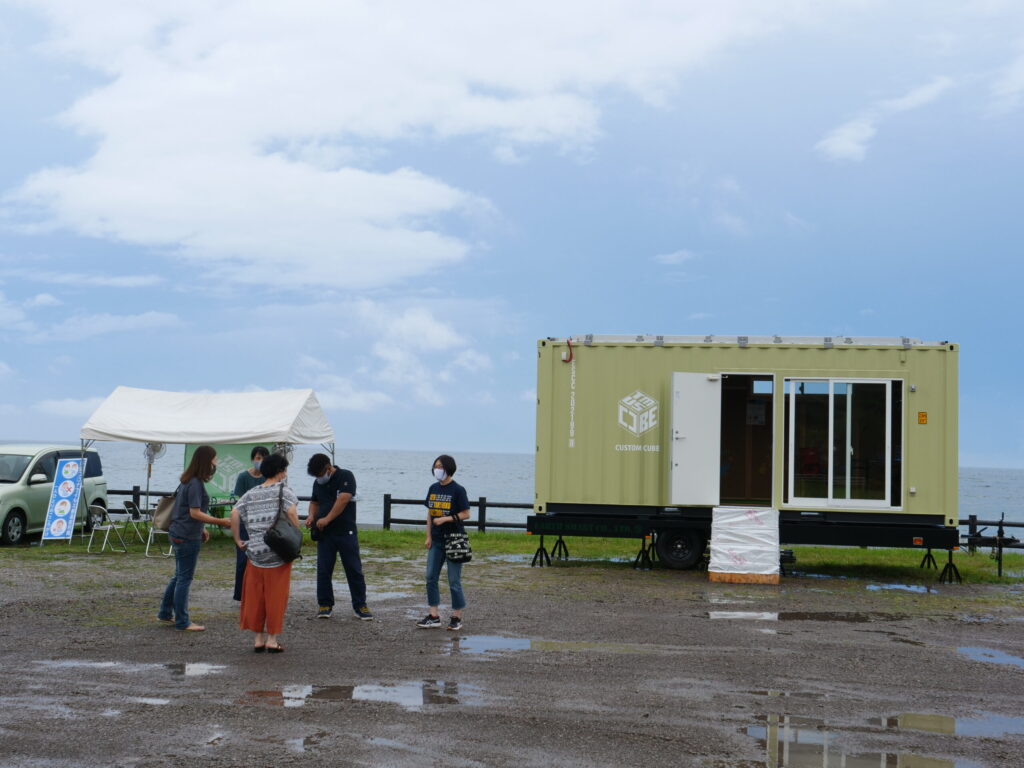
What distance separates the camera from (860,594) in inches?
500

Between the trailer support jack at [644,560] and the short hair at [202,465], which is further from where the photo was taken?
the trailer support jack at [644,560]

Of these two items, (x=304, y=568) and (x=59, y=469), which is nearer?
(x=304, y=568)

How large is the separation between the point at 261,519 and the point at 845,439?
884 centimetres

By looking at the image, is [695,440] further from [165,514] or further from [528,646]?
[165,514]

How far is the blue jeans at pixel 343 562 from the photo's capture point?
9.94 m

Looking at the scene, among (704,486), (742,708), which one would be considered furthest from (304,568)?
(742,708)

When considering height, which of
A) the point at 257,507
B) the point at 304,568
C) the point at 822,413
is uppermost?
the point at 822,413

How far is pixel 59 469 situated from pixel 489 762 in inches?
587

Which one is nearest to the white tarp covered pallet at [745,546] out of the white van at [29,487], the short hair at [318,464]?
the short hair at [318,464]

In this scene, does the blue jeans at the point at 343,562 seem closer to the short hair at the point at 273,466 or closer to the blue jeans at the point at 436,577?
the blue jeans at the point at 436,577

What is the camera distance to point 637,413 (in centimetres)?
1449

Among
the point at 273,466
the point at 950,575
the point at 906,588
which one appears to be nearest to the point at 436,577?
the point at 273,466

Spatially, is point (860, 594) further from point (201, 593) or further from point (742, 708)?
point (201, 593)

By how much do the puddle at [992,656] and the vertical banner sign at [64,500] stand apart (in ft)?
46.3
